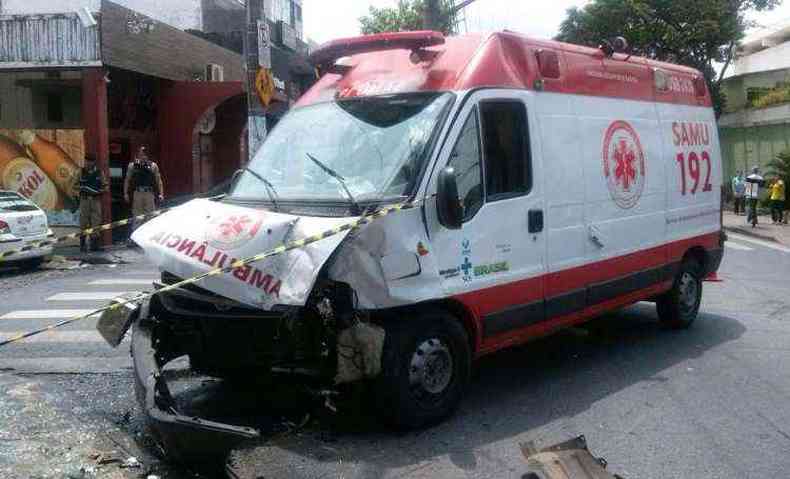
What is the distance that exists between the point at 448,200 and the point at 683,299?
4290 mm

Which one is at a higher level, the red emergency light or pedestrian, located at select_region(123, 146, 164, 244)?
the red emergency light

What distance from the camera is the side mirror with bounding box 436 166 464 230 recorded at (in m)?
4.73

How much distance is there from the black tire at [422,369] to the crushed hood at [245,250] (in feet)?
2.53

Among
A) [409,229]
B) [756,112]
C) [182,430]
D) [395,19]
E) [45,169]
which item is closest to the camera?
[182,430]

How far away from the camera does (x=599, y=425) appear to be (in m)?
5.24

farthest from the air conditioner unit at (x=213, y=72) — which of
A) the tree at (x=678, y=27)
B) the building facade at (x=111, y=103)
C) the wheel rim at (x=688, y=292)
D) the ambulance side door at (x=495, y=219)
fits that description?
the tree at (x=678, y=27)

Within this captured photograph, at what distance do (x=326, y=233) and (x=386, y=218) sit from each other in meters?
0.41

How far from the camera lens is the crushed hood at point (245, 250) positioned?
4301 mm

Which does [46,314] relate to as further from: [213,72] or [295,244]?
[213,72]

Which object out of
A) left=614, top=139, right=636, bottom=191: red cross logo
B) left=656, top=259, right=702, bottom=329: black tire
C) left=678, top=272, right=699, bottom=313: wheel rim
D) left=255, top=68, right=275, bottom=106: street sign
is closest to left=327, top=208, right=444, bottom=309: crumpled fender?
left=614, top=139, right=636, bottom=191: red cross logo

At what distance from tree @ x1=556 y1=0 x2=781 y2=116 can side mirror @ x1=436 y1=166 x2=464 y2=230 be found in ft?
99.8

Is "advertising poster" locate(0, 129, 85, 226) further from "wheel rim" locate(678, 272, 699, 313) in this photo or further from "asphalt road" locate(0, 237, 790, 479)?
"wheel rim" locate(678, 272, 699, 313)

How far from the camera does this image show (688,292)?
Result: 26.5ft

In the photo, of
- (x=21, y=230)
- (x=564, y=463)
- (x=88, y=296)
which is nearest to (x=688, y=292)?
(x=564, y=463)
